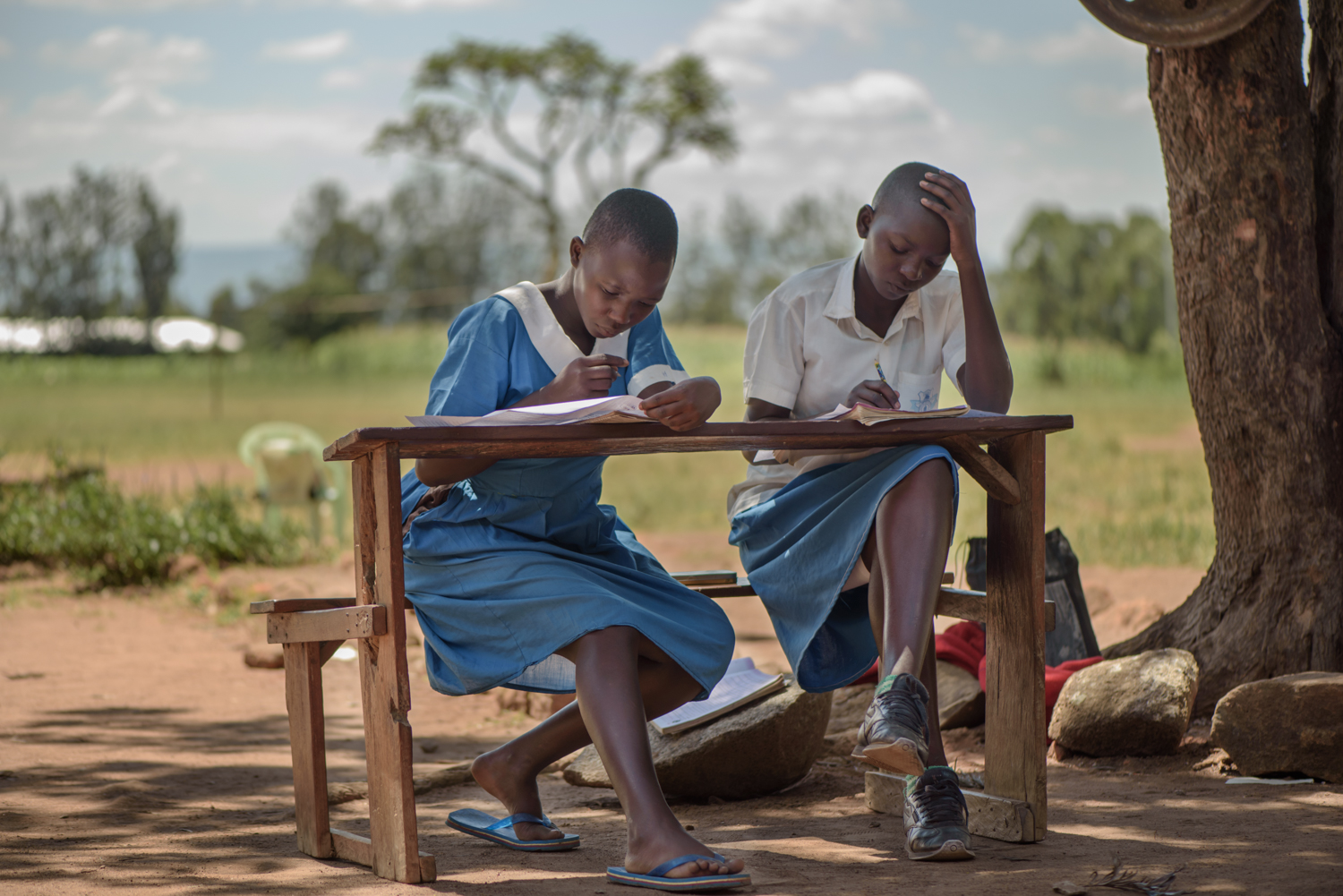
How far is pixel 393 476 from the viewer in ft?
7.75

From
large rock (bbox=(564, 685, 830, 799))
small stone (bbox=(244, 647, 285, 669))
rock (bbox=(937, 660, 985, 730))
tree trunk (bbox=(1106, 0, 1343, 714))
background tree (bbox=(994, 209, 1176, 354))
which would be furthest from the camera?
background tree (bbox=(994, 209, 1176, 354))

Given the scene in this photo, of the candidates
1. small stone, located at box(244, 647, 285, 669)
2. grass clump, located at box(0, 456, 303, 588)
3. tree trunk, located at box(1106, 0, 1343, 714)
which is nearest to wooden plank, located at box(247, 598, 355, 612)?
tree trunk, located at box(1106, 0, 1343, 714)

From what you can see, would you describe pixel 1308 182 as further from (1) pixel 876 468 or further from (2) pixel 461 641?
(2) pixel 461 641

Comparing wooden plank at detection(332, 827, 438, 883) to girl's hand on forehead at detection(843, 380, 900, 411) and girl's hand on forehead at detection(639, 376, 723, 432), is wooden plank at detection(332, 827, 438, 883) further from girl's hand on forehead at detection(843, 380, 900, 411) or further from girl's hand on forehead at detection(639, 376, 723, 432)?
girl's hand on forehead at detection(843, 380, 900, 411)

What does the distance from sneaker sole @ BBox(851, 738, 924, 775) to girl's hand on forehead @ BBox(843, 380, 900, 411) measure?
79 centimetres

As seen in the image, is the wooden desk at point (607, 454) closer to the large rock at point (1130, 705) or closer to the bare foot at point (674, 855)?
the bare foot at point (674, 855)

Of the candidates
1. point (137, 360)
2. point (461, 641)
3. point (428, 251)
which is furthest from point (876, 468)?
point (428, 251)

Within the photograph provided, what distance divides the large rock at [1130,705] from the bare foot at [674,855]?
1546 millimetres

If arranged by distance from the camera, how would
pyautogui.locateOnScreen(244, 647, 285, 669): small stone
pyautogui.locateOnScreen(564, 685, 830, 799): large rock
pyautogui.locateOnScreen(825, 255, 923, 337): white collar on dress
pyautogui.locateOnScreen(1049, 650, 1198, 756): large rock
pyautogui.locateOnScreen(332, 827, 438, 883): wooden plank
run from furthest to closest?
pyautogui.locateOnScreen(244, 647, 285, 669): small stone, pyautogui.locateOnScreen(1049, 650, 1198, 756): large rock, pyautogui.locateOnScreen(564, 685, 830, 799): large rock, pyautogui.locateOnScreen(825, 255, 923, 337): white collar on dress, pyautogui.locateOnScreen(332, 827, 438, 883): wooden plank

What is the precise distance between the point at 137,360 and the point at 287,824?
26.9 meters

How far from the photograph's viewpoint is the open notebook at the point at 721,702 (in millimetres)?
3391

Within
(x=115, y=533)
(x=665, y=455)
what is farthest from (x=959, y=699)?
(x=665, y=455)

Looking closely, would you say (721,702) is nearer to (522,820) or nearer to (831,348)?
(522,820)

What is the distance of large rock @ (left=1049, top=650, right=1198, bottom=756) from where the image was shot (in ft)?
11.3
